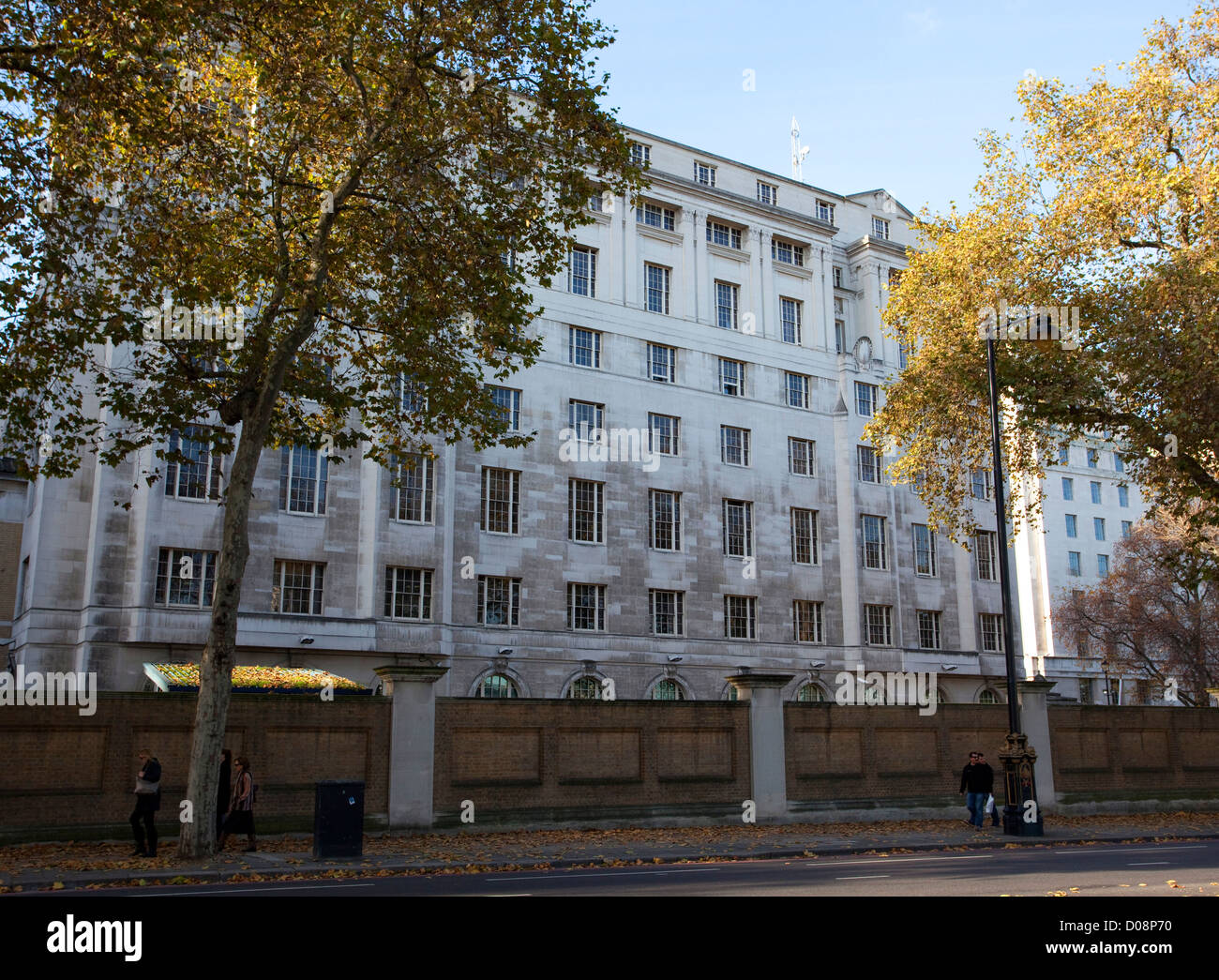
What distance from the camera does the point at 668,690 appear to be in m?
41.3

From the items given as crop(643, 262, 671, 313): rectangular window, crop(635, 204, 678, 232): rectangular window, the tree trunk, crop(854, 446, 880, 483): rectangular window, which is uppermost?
crop(635, 204, 678, 232): rectangular window

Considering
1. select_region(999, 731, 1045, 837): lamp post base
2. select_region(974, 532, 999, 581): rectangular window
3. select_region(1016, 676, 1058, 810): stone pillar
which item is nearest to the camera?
select_region(999, 731, 1045, 837): lamp post base

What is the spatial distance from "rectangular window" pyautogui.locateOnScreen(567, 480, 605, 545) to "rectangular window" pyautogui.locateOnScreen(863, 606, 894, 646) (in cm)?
1372

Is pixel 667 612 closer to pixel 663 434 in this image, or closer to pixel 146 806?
pixel 663 434

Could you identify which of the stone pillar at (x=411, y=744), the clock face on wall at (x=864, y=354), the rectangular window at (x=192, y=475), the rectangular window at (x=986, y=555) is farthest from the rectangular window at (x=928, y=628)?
the stone pillar at (x=411, y=744)

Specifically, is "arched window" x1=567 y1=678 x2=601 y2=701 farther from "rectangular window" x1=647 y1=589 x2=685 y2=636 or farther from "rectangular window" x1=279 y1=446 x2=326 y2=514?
"rectangular window" x1=279 y1=446 x2=326 y2=514

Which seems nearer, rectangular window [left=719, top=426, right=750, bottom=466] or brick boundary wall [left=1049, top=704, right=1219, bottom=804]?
brick boundary wall [left=1049, top=704, right=1219, bottom=804]

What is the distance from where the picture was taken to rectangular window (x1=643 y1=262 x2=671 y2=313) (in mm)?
45031

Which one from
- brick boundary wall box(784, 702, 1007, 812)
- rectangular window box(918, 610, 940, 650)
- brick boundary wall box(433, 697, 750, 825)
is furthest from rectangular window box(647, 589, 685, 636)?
brick boundary wall box(433, 697, 750, 825)

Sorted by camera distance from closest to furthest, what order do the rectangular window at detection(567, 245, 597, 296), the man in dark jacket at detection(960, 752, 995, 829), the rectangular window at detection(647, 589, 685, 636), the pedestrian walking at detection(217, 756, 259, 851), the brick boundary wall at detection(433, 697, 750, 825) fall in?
the pedestrian walking at detection(217, 756, 259, 851), the brick boundary wall at detection(433, 697, 750, 825), the man in dark jacket at detection(960, 752, 995, 829), the rectangular window at detection(647, 589, 685, 636), the rectangular window at detection(567, 245, 597, 296)

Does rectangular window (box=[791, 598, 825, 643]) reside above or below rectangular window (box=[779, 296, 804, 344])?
below

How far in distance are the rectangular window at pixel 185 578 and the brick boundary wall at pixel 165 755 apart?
13890 mm

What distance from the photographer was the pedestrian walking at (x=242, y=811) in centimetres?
1759

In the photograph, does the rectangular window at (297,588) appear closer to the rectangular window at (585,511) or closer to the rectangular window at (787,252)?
the rectangular window at (585,511)
